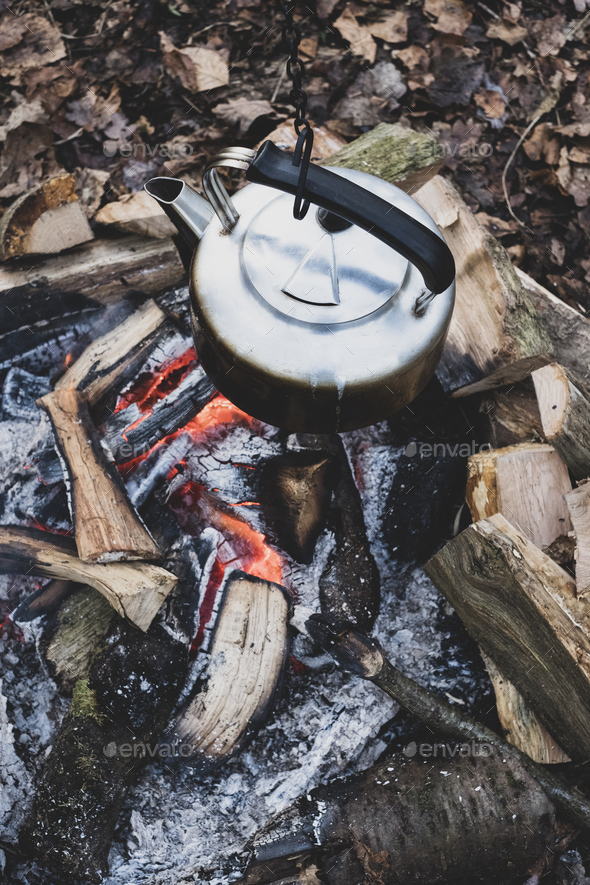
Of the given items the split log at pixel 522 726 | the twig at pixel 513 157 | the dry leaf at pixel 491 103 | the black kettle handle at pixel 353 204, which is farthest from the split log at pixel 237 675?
the dry leaf at pixel 491 103

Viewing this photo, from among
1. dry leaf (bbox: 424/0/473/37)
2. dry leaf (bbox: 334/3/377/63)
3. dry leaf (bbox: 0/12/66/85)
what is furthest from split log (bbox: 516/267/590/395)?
dry leaf (bbox: 0/12/66/85)

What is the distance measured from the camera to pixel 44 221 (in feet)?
6.56

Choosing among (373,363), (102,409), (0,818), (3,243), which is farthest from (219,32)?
(0,818)

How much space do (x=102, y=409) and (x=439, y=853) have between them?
5.77 feet

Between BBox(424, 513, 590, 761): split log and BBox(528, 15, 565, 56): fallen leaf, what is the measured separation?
2.91 meters

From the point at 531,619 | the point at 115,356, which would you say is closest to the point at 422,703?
the point at 531,619

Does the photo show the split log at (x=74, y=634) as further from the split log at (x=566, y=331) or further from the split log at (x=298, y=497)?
the split log at (x=566, y=331)

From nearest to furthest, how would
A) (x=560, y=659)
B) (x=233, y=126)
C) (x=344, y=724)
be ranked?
(x=560, y=659) → (x=344, y=724) → (x=233, y=126)

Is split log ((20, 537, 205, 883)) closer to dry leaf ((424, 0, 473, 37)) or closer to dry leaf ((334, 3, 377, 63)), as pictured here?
dry leaf ((334, 3, 377, 63))

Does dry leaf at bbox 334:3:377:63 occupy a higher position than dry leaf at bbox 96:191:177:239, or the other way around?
dry leaf at bbox 334:3:377:63

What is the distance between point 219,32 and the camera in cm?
302

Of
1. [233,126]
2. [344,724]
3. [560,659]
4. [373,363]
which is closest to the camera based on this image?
[373,363]

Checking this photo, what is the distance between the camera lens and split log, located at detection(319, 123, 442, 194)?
2066 mm

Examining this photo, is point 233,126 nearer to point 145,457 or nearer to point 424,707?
point 145,457
